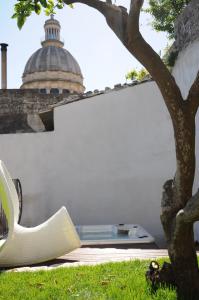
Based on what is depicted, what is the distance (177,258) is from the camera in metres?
3.41

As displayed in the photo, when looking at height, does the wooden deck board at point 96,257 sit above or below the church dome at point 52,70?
below

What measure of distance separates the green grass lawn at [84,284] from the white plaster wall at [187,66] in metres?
4.32

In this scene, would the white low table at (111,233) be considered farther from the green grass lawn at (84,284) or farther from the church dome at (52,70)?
the church dome at (52,70)

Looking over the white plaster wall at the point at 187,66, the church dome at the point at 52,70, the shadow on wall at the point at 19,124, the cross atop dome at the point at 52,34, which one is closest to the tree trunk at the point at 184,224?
the white plaster wall at the point at 187,66

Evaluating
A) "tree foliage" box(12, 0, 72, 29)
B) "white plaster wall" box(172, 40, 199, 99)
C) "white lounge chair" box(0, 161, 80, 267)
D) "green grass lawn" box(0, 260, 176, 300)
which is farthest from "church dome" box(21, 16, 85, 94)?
"tree foliage" box(12, 0, 72, 29)

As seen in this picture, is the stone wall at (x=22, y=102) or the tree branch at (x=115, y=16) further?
the stone wall at (x=22, y=102)

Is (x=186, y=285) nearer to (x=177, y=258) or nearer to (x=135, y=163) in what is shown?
(x=177, y=258)

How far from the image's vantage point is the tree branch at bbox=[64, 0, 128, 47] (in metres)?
3.49

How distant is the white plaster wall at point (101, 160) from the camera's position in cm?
988

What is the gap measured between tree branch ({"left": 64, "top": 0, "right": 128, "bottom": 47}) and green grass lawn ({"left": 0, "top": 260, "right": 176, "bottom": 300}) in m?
2.11

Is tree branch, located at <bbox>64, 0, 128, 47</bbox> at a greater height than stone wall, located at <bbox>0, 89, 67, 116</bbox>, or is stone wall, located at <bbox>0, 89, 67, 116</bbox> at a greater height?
stone wall, located at <bbox>0, 89, 67, 116</bbox>

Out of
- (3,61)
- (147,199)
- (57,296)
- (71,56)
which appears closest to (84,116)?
(147,199)

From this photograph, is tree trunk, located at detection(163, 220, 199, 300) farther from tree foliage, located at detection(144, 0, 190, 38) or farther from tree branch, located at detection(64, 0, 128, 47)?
tree foliage, located at detection(144, 0, 190, 38)

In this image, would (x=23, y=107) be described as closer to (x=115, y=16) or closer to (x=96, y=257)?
(x=96, y=257)
